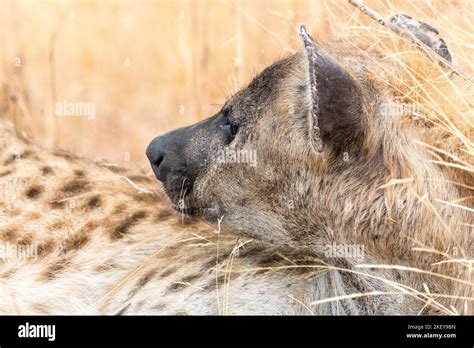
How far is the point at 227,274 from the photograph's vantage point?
144 inches

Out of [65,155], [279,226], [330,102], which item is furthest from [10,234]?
[330,102]

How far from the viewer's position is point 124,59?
21.1ft

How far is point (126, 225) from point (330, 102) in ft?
4.01

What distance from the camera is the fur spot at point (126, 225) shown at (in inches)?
161

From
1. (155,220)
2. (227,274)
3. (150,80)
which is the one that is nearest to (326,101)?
(227,274)

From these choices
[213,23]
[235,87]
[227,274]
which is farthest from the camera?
[213,23]

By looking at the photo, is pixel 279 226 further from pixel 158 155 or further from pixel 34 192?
pixel 34 192

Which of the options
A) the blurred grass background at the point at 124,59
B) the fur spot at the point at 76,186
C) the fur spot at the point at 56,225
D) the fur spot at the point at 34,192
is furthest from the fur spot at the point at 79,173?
the blurred grass background at the point at 124,59

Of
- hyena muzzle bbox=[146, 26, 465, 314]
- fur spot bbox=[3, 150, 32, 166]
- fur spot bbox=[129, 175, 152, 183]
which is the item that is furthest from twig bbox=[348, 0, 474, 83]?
fur spot bbox=[3, 150, 32, 166]

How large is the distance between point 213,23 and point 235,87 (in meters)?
2.13

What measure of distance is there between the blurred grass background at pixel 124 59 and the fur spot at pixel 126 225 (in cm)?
125

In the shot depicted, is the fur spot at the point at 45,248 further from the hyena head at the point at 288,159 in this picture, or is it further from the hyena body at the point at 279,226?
the hyena head at the point at 288,159
